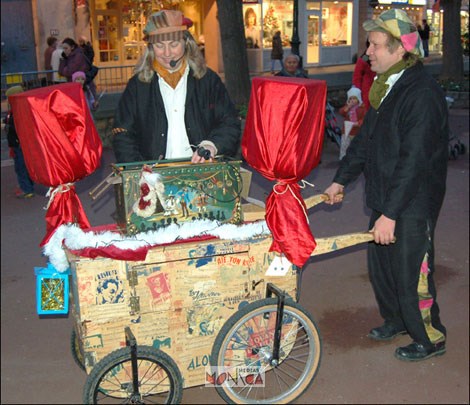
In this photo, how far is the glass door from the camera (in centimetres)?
248

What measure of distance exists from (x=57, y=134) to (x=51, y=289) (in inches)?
29.4

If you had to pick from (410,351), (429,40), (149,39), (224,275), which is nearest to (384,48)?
(429,40)

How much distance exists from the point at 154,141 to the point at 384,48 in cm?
119

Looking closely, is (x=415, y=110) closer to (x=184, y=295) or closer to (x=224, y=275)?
(x=224, y=275)

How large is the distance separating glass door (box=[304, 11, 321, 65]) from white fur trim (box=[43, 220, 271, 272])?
0.83 meters

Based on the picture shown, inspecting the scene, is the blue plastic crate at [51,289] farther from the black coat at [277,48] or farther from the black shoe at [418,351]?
the black shoe at [418,351]

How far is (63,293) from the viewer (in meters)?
2.82

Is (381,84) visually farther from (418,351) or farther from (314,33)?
(418,351)

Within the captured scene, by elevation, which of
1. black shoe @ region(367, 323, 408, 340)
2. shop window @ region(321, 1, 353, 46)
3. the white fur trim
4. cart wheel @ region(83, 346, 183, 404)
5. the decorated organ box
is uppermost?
shop window @ region(321, 1, 353, 46)

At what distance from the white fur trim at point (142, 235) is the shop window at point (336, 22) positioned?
0.91 m

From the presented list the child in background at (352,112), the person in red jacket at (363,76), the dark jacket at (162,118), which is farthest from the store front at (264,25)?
the child in background at (352,112)

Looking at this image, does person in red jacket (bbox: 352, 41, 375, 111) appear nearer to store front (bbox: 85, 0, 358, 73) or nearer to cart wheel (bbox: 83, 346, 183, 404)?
store front (bbox: 85, 0, 358, 73)

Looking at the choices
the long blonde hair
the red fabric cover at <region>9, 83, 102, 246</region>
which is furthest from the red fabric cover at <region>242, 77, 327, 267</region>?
the red fabric cover at <region>9, 83, 102, 246</region>

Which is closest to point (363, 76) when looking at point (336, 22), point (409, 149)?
point (409, 149)
